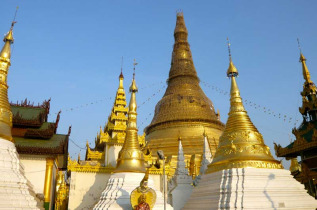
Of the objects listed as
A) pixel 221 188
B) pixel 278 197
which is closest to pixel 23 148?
pixel 221 188

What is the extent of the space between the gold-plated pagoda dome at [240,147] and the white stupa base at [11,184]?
7.06m

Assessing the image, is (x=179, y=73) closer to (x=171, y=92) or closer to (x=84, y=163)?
(x=171, y=92)

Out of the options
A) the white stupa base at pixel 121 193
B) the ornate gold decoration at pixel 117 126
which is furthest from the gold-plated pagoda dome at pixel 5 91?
the ornate gold decoration at pixel 117 126

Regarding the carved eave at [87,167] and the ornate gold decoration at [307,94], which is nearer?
the carved eave at [87,167]

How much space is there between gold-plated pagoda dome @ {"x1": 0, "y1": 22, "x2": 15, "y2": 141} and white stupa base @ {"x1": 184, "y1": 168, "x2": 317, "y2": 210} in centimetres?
817

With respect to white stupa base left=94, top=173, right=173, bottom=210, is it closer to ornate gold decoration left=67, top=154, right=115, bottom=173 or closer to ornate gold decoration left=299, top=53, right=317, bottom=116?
ornate gold decoration left=67, top=154, right=115, bottom=173

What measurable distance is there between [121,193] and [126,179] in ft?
2.06

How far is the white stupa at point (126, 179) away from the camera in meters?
10.5

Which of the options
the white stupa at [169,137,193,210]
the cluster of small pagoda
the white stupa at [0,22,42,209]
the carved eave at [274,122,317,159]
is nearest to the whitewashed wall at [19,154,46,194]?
the cluster of small pagoda

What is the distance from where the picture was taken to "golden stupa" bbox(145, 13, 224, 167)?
23641 mm

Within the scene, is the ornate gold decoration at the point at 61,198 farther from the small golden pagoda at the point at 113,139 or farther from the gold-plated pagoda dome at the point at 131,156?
the gold-plated pagoda dome at the point at 131,156

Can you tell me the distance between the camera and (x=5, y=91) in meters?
11.0

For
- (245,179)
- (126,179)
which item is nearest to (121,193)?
(126,179)

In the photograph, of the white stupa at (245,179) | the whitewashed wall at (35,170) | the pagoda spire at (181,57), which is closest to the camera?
the white stupa at (245,179)
